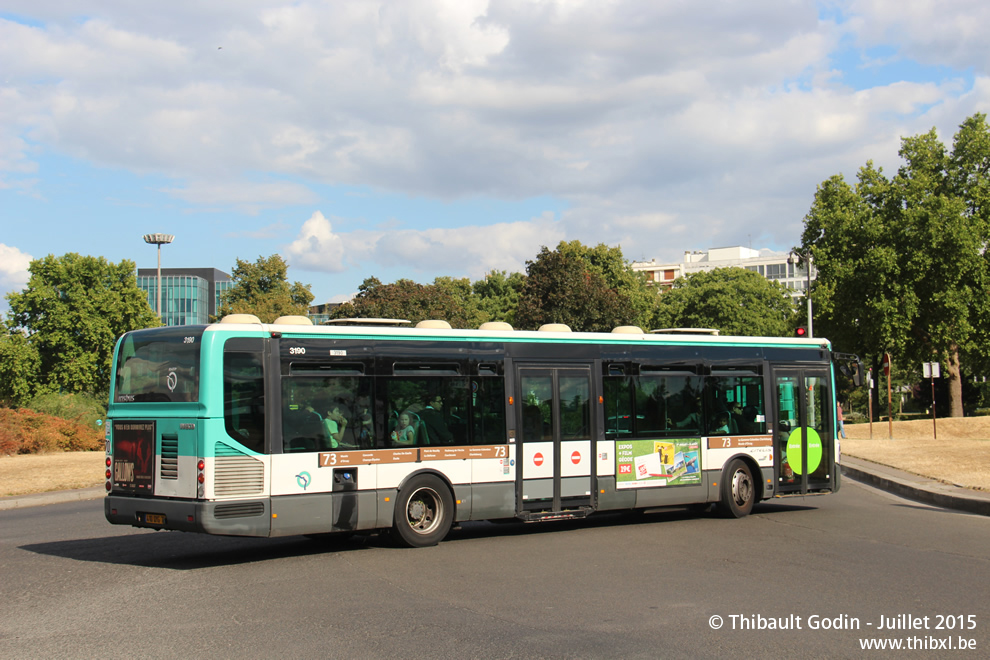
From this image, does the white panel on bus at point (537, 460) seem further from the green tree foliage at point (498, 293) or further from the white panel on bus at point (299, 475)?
the green tree foliage at point (498, 293)

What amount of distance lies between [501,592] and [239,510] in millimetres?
3350

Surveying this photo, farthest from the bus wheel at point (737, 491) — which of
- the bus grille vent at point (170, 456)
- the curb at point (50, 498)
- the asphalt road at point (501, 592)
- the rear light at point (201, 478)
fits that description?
the curb at point (50, 498)

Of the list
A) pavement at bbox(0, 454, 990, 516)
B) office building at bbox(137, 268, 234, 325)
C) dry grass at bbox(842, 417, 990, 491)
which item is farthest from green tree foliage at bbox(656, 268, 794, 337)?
office building at bbox(137, 268, 234, 325)

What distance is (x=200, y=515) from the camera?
396 inches

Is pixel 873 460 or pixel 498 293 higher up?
pixel 498 293

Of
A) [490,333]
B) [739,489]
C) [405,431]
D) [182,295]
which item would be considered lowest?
[739,489]

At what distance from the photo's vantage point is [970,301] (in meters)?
47.1

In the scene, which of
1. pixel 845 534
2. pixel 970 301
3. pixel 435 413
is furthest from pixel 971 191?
pixel 435 413

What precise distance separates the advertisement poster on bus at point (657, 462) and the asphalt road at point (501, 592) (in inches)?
29.8

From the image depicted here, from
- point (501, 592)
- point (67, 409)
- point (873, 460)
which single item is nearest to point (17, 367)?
point (67, 409)

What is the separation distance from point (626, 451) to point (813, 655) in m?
7.50

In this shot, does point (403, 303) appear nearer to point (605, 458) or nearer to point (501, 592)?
point (605, 458)

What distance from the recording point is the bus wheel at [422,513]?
11680 millimetres

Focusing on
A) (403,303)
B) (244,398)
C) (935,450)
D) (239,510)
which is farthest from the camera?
Result: (403,303)
